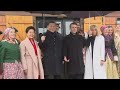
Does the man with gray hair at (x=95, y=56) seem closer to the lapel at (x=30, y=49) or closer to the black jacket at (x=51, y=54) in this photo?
the black jacket at (x=51, y=54)

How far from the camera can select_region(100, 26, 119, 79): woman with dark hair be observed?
612 cm

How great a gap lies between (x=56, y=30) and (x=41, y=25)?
0.30 metres

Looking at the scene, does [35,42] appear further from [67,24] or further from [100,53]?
[100,53]

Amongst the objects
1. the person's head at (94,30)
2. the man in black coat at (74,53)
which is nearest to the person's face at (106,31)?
the person's head at (94,30)

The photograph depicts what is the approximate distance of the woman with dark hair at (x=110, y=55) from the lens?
6121mm

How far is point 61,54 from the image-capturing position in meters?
6.04

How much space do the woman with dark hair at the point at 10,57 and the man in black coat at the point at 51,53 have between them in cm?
48

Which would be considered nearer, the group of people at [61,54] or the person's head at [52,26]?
the group of people at [61,54]

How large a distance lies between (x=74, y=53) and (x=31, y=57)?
795mm

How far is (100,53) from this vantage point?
611 centimetres
